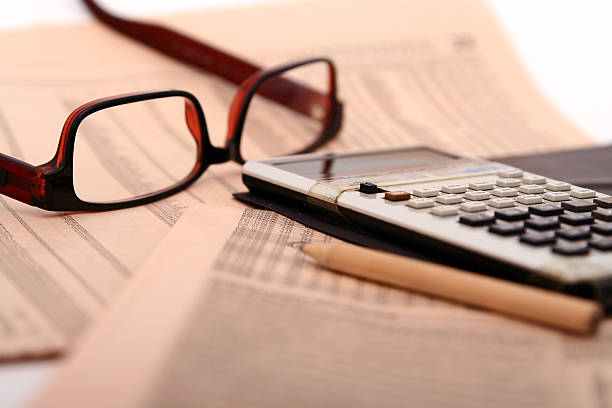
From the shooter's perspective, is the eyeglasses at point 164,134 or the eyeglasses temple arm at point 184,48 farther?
the eyeglasses temple arm at point 184,48

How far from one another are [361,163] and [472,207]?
Answer: 0.51 ft

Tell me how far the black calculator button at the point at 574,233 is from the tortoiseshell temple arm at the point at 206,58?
0.43m

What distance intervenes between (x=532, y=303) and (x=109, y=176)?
356 mm

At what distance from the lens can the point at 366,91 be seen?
0.84 meters

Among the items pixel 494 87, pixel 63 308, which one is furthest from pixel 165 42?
pixel 63 308

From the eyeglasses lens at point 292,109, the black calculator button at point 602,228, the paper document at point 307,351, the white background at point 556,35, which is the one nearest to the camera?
the paper document at point 307,351

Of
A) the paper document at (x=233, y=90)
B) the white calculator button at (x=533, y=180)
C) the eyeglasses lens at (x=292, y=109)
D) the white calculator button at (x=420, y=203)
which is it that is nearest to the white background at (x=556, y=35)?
the paper document at (x=233, y=90)

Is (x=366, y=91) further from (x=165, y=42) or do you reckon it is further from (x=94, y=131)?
(x=94, y=131)

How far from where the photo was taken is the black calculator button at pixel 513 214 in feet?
1.25

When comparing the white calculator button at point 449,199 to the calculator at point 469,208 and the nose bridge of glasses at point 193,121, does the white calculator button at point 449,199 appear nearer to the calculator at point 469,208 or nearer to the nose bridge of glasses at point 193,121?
the calculator at point 469,208

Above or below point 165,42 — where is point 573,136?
below

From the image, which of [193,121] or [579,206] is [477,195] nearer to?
[579,206]

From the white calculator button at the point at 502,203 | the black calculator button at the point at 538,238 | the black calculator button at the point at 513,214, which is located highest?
the black calculator button at the point at 538,238

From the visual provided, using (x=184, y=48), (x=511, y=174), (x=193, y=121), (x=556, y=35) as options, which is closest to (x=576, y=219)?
(x=511, y=174)
